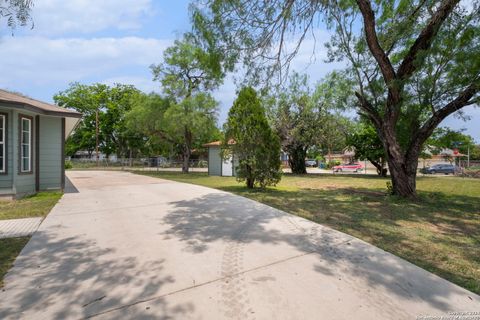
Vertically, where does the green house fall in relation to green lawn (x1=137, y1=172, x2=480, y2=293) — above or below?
above

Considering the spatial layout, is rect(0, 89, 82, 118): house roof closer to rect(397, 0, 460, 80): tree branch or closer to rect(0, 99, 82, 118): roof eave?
rect(0, 99, 82, 118): roof eave

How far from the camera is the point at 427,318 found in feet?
7.84

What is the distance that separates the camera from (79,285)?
9.54 feet

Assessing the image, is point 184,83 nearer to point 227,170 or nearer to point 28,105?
point 227,170

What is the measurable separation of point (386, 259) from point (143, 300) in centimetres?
301

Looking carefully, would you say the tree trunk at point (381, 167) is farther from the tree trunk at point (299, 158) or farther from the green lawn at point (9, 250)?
the green lawn at point (9, 250)

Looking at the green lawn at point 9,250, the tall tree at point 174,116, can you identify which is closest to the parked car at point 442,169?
the tall tree at point 174,116

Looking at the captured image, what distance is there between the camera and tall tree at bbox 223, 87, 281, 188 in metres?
10.4

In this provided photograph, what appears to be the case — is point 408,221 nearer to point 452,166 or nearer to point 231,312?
point 231,312

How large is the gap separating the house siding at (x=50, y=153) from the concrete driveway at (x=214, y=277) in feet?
19.8

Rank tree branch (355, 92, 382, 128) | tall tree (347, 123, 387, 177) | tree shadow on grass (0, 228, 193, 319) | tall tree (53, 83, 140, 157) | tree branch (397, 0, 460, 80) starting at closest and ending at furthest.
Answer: tree shadow on grass (0, 228, 193, 319) → tree branch (397, 0, 460, 80) → tree branch (355, 92, 382, 128) → tall tree (347, 123, 387, 177) → tall tree (53, 83, 140, 157)

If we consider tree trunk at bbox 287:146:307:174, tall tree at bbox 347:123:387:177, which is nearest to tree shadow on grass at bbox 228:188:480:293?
tall tree at bbox 347:123:387:177

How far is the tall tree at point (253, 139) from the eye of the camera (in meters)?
10.4

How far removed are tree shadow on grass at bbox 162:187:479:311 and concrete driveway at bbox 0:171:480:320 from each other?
0.06ft
